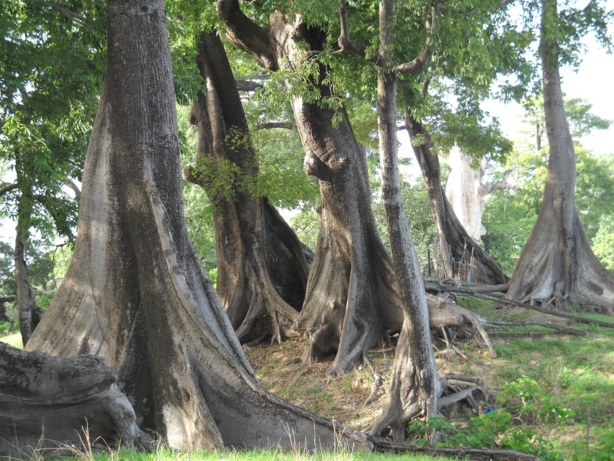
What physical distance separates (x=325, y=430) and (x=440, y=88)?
53.1 feet

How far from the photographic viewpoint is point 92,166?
945 cm

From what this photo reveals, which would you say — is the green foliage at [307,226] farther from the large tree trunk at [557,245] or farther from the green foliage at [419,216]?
the large tree trunk at [557,245]

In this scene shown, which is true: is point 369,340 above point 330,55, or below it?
below

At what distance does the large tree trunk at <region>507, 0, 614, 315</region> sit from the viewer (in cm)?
1759

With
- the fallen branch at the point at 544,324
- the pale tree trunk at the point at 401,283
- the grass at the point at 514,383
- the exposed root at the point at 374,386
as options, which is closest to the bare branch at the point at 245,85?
the grass at the point at 514,383

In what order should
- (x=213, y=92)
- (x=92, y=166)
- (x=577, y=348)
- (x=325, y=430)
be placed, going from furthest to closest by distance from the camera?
(x=213, y=92) → (x=577, y=348) → (x=92, y=166) → (x=325, y=430)

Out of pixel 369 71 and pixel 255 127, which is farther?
pixel 255 127

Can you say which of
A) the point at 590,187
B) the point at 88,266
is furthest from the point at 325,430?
the point at 590,187

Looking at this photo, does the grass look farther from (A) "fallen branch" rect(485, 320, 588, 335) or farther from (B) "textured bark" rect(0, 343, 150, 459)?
(B) "textured bark" rect(0, 343, 150, 459)

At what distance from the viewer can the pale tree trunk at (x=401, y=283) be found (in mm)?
10438

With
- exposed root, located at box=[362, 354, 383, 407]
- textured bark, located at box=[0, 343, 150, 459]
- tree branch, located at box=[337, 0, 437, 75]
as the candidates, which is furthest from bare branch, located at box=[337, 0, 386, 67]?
textured bark, located at box=[0, 343, 150, 459]

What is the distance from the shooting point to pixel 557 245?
18.0 meters

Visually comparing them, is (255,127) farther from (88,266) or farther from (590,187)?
(590,187)

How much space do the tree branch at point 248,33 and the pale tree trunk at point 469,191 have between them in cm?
2260
